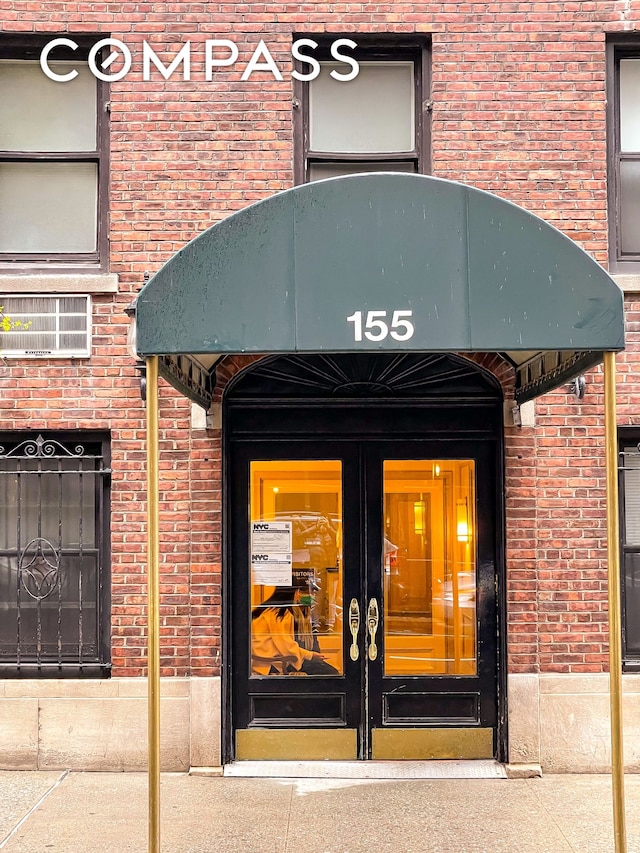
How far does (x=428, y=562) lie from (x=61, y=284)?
379 centimetres

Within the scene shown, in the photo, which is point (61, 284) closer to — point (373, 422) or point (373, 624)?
point (373, 422)

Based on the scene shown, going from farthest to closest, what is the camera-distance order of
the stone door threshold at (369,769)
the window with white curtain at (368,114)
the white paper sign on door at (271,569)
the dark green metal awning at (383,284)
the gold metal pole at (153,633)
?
the window with white curtain at (368,114)
the white paper sign on door at (271,569)
the stone door threshold at (369,769)
the dark green metal awning at (383,284)
the gold metal pole at (153,633)

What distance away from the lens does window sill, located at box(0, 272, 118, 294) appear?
273 inches

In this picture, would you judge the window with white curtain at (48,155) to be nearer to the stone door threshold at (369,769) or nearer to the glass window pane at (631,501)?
the stone door threshold at (369,769)

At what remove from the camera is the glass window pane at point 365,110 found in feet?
23.9

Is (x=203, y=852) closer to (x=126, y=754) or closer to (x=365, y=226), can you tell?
(x=126, y=754)

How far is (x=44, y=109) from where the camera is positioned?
7.30m

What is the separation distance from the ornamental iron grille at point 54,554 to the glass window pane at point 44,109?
8.29ft

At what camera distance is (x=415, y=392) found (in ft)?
23.1

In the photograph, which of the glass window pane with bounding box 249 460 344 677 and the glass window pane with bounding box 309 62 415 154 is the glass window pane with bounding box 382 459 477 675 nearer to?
the glass window pane with bounding box 249 460 344 677

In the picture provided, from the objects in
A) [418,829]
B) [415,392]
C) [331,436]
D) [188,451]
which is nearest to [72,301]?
[188,451]

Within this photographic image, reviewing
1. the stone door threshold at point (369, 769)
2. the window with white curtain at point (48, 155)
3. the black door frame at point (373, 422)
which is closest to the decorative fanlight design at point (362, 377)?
the black door frame at point (373, 422)

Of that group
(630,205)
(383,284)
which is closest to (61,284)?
(383,284)

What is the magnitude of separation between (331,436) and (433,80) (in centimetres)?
306
